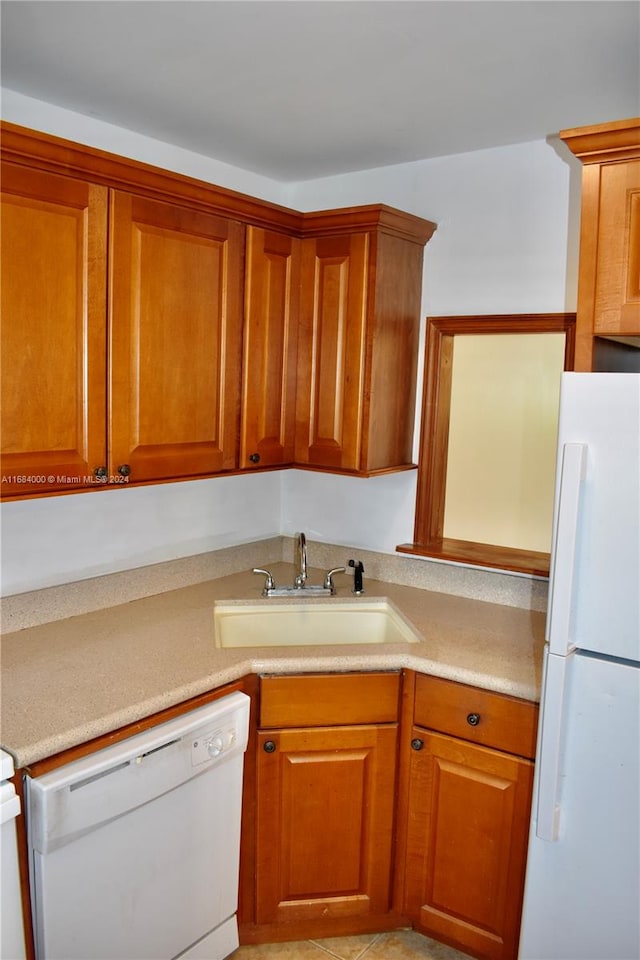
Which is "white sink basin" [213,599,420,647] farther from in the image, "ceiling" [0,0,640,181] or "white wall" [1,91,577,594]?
"ceiling" [0,0,640,181]

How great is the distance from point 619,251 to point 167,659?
4.90ft

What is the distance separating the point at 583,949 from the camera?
175cm

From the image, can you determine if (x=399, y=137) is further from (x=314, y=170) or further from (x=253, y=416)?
(x=253, y=416)

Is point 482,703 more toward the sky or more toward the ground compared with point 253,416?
more toward the ground

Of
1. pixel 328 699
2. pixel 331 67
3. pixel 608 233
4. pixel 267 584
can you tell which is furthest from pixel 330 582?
pixel 331 67

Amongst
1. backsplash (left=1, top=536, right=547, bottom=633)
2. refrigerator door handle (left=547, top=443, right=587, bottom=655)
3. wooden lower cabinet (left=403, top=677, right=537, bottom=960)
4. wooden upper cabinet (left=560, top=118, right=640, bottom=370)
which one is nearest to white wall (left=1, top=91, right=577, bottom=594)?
backsplash (left=1, top=536, right=547, bottom=633)

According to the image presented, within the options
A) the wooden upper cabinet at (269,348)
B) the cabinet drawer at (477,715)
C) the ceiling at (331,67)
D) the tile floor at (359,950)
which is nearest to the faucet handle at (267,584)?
the wooden upper cabinet at (269,348)

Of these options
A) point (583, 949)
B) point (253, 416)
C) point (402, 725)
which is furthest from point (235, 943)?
point (253, 416)

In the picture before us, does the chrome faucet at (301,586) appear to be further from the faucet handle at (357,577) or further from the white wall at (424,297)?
the white wall at (424,297)

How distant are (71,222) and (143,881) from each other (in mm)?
1576

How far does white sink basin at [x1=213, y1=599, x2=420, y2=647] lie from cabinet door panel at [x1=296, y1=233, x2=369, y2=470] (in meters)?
0.49

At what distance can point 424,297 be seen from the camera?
272cm

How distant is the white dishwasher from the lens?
160 cm

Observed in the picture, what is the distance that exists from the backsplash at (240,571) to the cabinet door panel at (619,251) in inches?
39.9
